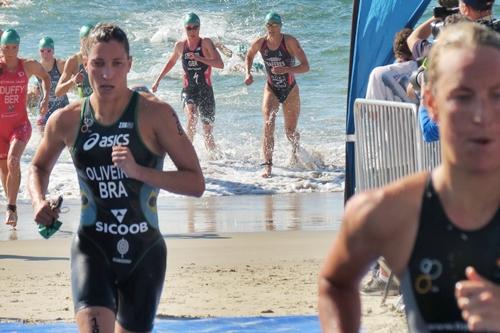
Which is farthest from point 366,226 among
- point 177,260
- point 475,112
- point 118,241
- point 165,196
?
point 165,196

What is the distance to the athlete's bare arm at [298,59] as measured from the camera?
45.3ft

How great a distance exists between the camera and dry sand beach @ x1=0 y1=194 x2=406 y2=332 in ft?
23.4

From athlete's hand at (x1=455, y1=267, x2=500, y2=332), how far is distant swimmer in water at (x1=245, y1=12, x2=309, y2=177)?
11.7 m

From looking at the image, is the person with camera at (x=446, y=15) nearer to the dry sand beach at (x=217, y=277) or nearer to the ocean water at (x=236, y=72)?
the dry sand beach at (x=217, y=277)

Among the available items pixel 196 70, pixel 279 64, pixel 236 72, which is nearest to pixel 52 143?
pixel 279 64

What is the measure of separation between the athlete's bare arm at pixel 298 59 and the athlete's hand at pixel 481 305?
11.5 metres

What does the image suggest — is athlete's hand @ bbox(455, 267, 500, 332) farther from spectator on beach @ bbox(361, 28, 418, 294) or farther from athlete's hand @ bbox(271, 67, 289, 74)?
athlete's hand @ bbox(271, 67, 289, 74)

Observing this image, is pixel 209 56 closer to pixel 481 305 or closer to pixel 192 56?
pixel 192 56

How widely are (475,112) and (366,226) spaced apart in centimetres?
35

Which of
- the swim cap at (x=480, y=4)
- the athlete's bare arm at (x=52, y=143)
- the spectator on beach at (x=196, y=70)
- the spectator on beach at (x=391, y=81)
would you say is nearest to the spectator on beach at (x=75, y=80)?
the spectator on beach at (x=196, y=70)

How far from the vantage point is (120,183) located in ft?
15.7

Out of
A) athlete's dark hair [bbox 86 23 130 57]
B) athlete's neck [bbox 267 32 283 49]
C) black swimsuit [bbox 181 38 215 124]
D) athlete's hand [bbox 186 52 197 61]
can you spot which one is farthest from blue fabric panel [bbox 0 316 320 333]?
black swimsuit [bbox 181 38 215 124]

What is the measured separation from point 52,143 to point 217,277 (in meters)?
3.24

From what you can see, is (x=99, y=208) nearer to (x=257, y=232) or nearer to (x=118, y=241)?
(x=118, y=241)
